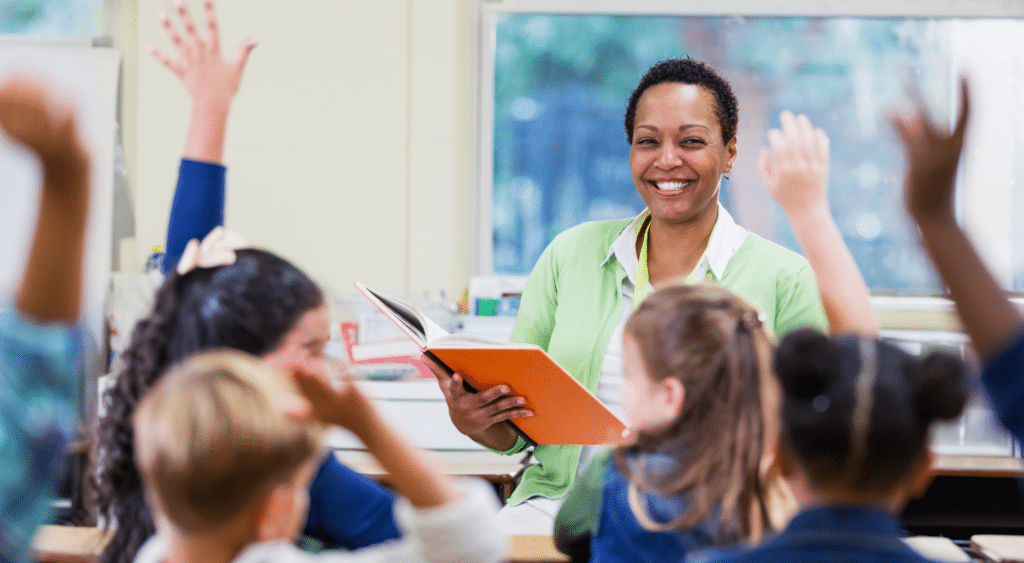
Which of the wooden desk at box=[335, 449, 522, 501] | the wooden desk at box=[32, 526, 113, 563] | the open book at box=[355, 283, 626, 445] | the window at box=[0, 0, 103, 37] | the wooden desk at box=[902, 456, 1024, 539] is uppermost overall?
the window at box=[0, 0, 103, 37]

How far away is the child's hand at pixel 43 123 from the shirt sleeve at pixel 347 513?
52 centimetres

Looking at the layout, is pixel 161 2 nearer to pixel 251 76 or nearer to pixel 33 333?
pixel 251 76

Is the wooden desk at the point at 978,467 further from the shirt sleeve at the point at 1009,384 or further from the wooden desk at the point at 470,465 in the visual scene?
the shirt sleeve at the point at 1009,384

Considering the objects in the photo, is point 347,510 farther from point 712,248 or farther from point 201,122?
point 712,248

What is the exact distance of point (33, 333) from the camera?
31.5 inches

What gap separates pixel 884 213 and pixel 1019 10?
1.01 meters

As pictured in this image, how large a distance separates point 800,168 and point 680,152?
1.83 feet

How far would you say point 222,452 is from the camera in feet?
2.61

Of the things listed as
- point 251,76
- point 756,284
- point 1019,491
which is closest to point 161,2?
point 251,76

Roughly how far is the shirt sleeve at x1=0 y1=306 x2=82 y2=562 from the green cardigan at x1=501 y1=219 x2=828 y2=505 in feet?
3.74

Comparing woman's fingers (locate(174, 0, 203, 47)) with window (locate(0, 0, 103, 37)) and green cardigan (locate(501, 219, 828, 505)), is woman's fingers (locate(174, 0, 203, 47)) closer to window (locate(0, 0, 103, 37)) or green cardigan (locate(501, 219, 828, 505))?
green cardigan (locate(501, 219, 828, 505))

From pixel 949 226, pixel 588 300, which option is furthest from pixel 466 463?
pixel 949 226

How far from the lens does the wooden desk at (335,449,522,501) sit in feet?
8.16

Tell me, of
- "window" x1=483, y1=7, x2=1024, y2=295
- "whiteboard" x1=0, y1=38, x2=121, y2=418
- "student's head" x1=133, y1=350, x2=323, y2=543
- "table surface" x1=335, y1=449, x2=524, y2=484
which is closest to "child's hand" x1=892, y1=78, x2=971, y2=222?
"student's head" x1=133, y1=350, x2=323, y2=543
